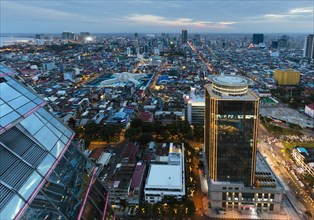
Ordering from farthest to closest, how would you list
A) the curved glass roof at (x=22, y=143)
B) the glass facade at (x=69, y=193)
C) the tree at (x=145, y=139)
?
the tree at (x=145, y=139) → the glass facade at (x=69, y=193) → the curved glass roof at (x=22, y=143)

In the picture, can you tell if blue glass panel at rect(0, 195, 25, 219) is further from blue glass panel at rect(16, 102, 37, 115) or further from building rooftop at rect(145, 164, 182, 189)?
building rooftop at rect(145, 164, 182, 189)

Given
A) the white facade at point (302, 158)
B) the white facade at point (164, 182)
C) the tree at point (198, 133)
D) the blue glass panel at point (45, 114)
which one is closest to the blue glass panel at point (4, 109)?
the blue glass panel at point (45, 114)

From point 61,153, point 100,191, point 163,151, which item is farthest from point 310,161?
point 61,153

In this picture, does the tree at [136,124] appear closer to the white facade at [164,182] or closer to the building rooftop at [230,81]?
the white facade at [164,182]

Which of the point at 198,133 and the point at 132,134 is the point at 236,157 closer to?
the point at 198,133

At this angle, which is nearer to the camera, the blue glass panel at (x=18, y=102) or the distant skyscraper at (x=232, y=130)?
the blue glass panel at (x=18, y=102)

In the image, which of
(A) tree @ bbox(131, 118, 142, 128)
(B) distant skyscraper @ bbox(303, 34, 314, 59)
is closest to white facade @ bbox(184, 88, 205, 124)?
(A) tree @ bbox(131, 118, 142, 128)

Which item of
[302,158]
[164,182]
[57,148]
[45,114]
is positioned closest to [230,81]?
[164,182]
